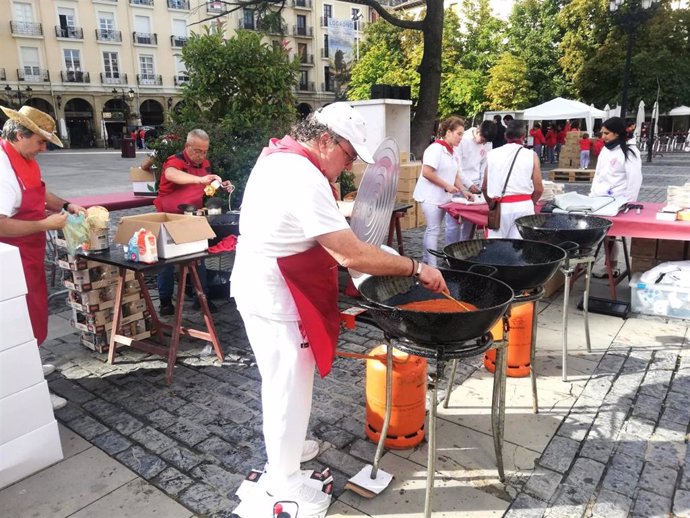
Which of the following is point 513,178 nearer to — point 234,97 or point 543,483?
point 543,483

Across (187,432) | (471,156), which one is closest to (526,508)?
(187,432)

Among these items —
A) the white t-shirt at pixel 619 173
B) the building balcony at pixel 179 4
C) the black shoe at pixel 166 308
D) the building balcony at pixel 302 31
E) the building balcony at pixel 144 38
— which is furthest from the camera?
the building balcony at pixel 302 31

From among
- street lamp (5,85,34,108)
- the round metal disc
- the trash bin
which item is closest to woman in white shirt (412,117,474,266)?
the round metal disc

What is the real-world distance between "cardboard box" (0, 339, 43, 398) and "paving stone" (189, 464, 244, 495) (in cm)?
96

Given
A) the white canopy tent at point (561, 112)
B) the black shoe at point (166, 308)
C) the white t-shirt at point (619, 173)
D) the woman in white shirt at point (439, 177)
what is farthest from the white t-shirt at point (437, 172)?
the white canopy tent at point (561, 112)

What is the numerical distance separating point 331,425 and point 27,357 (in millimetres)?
1685

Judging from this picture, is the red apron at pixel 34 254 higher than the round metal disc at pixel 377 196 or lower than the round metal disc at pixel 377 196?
lower

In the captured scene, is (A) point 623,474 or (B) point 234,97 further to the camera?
(B) point 234,97

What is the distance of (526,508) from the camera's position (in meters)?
2.38

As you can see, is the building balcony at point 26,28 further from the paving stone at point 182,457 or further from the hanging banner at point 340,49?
the paving stone at point 182,457

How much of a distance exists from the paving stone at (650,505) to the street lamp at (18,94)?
39.9 meters

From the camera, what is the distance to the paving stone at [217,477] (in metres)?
2.56

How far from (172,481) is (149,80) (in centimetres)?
4354

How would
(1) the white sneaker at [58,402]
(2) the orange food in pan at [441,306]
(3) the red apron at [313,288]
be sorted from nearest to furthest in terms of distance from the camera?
(3) the red apron at [313,288] < (2) the orange food in pan at [441,306] < (1) the white sneaker at [58,402]
